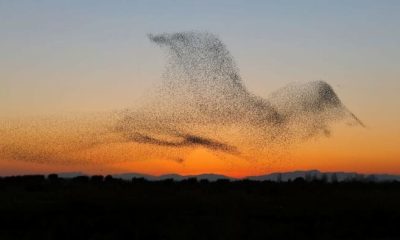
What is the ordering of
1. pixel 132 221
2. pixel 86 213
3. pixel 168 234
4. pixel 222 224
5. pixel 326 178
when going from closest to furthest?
1. pixel 168 234
2. pixel 222 224
3. pixel 132 221
4. pixel 86 213
5. pixel 326 178

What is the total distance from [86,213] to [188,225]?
8.14 metres

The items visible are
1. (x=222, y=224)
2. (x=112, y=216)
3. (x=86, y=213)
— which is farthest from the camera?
(x=86, y=213)

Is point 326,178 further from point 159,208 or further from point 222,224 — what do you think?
point 222,224

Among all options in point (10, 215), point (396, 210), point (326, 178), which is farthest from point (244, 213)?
point (326, 178)

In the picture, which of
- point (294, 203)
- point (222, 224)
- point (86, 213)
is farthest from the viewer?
point (294, 203)

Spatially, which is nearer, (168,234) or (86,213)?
(168,234)

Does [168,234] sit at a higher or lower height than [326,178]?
lower

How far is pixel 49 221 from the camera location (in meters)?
29.1

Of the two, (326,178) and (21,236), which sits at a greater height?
(326,178)

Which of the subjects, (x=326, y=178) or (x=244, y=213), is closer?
(x=244, y=213)

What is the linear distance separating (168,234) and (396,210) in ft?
42.6

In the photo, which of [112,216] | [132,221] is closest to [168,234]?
[132,221]

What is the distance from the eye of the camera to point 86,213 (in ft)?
108

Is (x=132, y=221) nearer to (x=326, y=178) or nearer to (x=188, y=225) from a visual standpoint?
(x=188, y=225)
